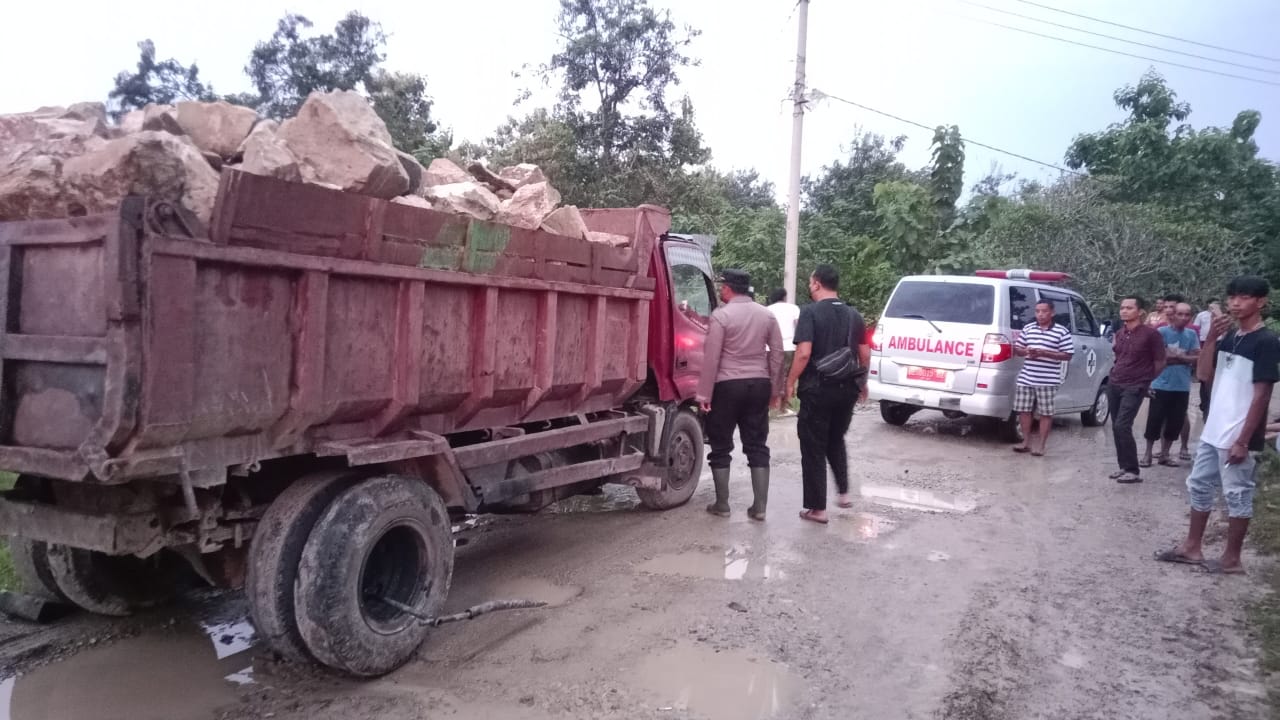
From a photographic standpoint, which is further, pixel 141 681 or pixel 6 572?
pixel 6 572

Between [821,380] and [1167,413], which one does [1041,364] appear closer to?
[1167,413]

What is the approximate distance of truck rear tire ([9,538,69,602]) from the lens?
3.95 metres

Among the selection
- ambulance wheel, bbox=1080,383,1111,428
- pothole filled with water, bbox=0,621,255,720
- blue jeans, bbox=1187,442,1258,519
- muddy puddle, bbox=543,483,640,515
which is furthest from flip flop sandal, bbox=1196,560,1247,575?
ambulance wheel, bbox=1080,383,1111,428

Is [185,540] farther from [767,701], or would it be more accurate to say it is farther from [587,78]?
[587,78]

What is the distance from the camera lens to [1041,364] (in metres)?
9.26

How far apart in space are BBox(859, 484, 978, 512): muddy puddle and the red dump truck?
349cm

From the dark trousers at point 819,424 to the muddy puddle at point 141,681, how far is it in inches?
154

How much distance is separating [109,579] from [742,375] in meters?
3.95

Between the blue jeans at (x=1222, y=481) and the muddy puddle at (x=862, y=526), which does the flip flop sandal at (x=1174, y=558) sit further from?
the muddy puddle at (x=862, y=526)

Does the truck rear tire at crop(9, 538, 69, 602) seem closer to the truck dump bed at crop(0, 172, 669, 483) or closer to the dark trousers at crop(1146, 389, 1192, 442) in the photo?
the truck dump bed at crop(0, 172, 669, 483)

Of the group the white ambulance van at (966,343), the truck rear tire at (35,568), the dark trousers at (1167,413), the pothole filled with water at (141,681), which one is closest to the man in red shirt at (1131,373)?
the dark trousers at (1167,413)

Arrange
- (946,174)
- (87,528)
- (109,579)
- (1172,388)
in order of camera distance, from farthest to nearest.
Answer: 1. (946,174)
2. (1172,388)
3. (109,579)
4. (87,528)

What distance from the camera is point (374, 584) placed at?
3885 millimetres

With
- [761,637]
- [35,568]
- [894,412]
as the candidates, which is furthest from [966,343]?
Answer: [35,568]
